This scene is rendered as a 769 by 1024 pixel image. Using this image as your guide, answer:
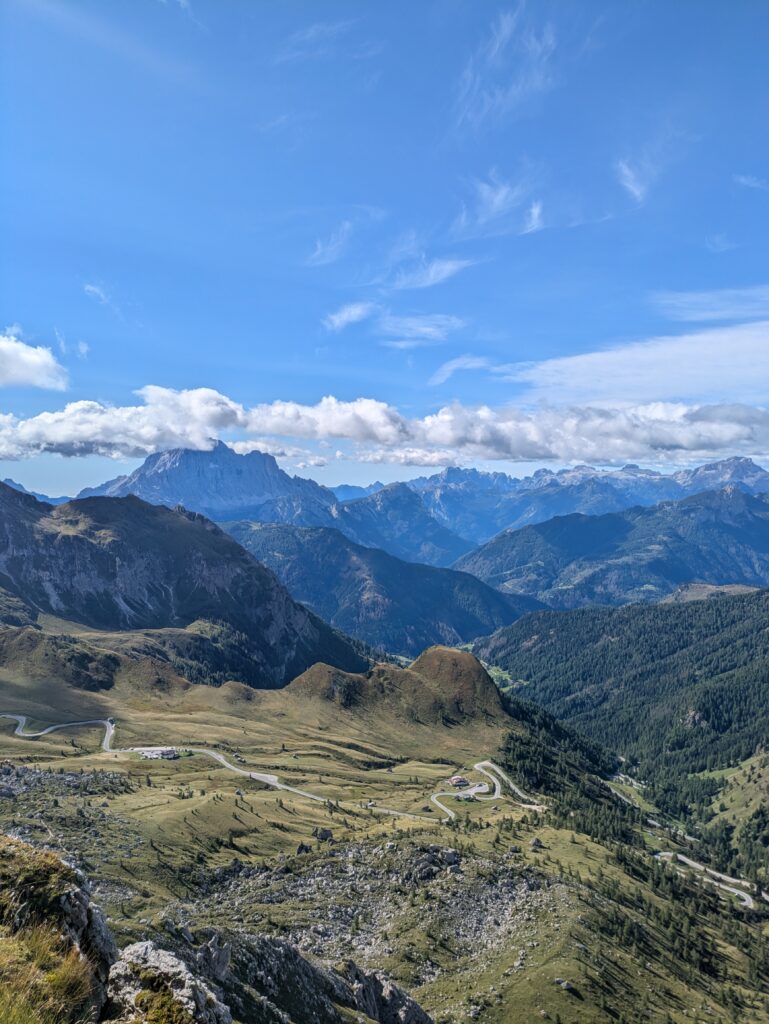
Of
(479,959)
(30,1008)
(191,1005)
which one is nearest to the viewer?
(30,1008)

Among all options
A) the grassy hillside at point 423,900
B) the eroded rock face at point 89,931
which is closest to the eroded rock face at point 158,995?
the eroded rock face at point 89,931

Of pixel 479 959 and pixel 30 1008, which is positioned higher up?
pixel 30 1008

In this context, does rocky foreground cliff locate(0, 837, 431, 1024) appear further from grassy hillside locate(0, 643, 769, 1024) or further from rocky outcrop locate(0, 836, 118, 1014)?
grassy hillside locate(0, 643, 769, 1024)

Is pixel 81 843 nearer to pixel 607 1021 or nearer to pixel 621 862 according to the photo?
pixel 607 1021

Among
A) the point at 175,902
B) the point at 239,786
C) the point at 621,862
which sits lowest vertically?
the point at 621,862

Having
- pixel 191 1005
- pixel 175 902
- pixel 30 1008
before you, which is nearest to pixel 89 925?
pixel 191 1005

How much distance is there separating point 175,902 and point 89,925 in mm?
97721

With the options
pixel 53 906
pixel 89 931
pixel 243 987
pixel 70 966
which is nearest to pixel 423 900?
pixel 243 987

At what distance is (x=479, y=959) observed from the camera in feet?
316

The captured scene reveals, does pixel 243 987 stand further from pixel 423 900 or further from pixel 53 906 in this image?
pixel 423 900

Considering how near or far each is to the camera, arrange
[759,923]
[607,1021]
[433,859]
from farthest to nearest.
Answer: [759,923]
[433,859]
[607,1021]

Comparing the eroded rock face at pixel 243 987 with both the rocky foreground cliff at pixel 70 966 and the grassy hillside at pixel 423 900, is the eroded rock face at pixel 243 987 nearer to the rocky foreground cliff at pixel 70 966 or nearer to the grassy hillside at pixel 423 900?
the rocky foreground cliff at pixel 70 966

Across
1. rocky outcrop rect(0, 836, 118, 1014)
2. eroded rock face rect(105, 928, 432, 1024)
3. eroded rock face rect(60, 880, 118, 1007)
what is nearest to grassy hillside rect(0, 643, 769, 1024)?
eroded rock face rect(105, 928, 432, 1024)

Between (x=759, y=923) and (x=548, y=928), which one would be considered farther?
(x=759, y=923)
